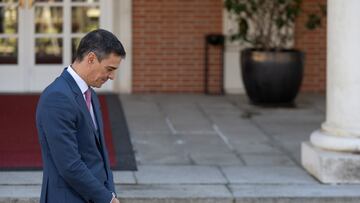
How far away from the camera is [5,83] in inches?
527

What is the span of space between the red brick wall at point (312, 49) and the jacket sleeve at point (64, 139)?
1018 cm

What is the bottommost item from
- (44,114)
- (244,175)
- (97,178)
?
(244,175)

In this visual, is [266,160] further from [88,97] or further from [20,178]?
[88,97]

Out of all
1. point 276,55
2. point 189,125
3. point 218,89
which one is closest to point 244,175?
point 189,125

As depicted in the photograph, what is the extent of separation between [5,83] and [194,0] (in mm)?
3129

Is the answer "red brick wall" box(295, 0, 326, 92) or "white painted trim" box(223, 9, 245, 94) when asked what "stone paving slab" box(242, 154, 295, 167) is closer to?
"white painted trim" box(223, 9, 245, 94)

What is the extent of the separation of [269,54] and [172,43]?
1931 mm

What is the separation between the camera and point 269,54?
40.3ft

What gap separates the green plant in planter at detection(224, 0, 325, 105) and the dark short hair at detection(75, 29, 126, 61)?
8.38 m

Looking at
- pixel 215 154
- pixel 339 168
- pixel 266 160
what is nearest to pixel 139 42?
pixel 215 154

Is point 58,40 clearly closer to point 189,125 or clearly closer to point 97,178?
point 189,125

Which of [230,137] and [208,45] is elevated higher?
[208,45]

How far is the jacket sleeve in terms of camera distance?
388 centimetres

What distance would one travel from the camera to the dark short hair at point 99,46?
3.98 m
